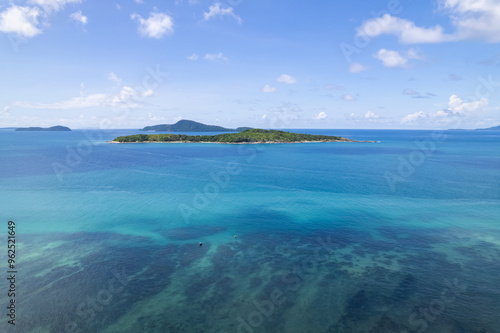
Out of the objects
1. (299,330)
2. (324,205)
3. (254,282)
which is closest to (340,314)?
(299,330)

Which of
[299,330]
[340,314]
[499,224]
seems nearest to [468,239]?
[499,224]

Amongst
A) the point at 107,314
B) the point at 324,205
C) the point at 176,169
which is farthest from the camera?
the point at 176,169

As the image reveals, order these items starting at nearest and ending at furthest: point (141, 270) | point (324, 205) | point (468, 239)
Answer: point (141, 270) < point (468, 239) < point (324, 205)

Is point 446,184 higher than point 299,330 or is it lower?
higher

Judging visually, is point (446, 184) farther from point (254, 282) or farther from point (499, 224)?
point (254, 282)

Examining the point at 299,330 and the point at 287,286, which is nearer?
the point at 299,330

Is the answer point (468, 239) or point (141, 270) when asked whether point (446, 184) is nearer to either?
point (468, 239)
